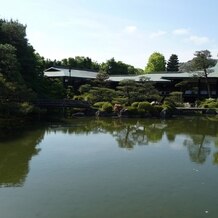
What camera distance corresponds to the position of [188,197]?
336 inches

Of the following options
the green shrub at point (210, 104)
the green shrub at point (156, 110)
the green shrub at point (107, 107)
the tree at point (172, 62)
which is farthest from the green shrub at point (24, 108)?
the tree at point (172, 62)

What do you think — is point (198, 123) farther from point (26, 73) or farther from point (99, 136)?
point (26, 73)

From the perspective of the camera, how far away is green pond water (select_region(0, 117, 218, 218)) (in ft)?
25.3

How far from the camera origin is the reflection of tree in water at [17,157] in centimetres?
1026

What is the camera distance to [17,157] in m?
13.1

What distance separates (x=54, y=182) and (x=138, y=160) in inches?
153

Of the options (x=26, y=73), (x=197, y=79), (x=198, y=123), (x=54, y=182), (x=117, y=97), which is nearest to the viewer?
(x=54, y=182)

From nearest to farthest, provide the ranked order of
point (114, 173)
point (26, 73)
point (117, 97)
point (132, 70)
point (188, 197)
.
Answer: point (188, 197), point (114, 173), point (26, 73), point (117, 97), point (132, 70)

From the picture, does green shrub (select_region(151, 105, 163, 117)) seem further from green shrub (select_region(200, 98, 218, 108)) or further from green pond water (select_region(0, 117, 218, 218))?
green pond water (select_region(0, 117, 218, 218))

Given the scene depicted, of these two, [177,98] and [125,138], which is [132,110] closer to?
[177,98]

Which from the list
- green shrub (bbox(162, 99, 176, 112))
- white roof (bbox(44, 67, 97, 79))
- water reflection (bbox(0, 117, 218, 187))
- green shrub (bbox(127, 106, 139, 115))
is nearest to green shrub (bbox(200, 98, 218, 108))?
green shrub (bbox(162, 99, 176, 112))

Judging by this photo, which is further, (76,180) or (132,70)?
(132,70)

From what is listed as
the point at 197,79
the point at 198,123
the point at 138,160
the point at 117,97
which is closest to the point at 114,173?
the point at 138,160

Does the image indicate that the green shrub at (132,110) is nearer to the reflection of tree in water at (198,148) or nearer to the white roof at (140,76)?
the white roof at (140,76)
